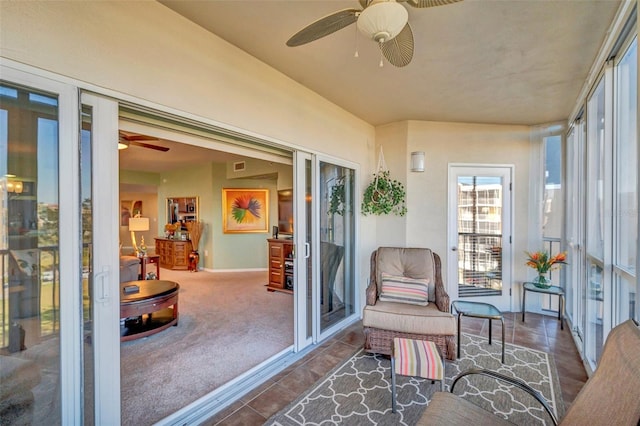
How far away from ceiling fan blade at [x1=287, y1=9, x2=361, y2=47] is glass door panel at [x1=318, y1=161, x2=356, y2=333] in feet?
5.51

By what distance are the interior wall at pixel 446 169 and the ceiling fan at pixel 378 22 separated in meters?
2.56

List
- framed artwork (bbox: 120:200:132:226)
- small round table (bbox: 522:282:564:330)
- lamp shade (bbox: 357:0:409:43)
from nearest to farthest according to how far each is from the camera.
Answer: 1. lamp shade (bbox: 357:0:409:43)
2. small round table (bbox: 522:282:564:330)
3. framed artwork (bbox: 120:200:132:226)

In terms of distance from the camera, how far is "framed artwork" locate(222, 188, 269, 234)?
704cm

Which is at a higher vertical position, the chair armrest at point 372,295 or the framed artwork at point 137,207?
the framed artwork at point 137,207

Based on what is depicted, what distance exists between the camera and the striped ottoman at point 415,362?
1.94m

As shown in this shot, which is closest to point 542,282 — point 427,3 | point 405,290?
point 405,290

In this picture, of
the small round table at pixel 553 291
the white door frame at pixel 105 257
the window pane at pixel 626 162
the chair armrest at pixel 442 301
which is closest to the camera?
the white door frame at pixel 105 257

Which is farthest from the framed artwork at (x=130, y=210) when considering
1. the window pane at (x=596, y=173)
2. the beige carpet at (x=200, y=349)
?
the window pane at (x=596, y=173)

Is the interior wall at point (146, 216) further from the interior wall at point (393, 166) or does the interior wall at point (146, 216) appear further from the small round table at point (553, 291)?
the small round table at point (553, 291)

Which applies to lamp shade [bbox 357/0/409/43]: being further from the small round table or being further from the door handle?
the small round table

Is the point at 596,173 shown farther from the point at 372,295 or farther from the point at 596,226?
the point at 372,295

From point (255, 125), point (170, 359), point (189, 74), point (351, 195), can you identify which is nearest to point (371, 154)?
point (351, 195)

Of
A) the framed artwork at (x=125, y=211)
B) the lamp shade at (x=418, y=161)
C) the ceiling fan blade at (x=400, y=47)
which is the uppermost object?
the ceiling fan blade at (x=400, y=47)

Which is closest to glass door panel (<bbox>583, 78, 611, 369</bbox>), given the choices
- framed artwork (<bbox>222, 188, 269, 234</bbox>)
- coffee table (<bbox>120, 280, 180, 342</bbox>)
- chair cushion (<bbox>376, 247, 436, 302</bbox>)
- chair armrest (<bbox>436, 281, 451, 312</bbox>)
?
chair armrest (<bbox>436, 281, 451, 312</bbox>)
